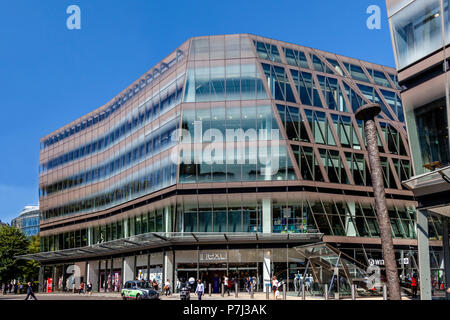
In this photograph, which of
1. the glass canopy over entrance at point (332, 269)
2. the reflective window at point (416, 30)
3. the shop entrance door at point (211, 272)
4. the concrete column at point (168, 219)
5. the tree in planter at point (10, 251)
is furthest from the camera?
the tree in planter at point (10, 251)

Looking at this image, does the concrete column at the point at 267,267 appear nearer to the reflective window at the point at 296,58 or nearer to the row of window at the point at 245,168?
the row of window at the point at 245,168

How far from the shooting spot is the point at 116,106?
67188 mm

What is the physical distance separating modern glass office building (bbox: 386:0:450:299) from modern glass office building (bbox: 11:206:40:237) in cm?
17825

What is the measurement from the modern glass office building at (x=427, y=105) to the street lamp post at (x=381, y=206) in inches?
76.3

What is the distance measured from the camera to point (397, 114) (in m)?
59.9

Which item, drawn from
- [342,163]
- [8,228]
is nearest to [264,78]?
[342,163]

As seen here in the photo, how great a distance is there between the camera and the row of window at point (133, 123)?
5406cm

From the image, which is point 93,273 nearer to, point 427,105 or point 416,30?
point 427,105

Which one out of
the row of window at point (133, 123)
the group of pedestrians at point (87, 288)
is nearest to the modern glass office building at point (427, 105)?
the row of window at point (133, 123)

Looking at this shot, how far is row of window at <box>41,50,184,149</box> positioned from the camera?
5648 centimetres

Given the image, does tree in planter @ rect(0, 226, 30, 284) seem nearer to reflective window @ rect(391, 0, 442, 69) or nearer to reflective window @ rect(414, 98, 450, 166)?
reflective window @ rect(414, 98, 450, 166)

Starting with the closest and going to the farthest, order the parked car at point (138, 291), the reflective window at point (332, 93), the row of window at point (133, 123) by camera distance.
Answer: the parked car at point (138, 291) → the row of window at point (133, 123) → the reflective window at point (332, 93)

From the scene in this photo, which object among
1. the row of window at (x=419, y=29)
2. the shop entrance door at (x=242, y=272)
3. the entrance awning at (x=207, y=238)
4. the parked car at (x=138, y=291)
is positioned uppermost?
the row of window at (x=419, y=29)
